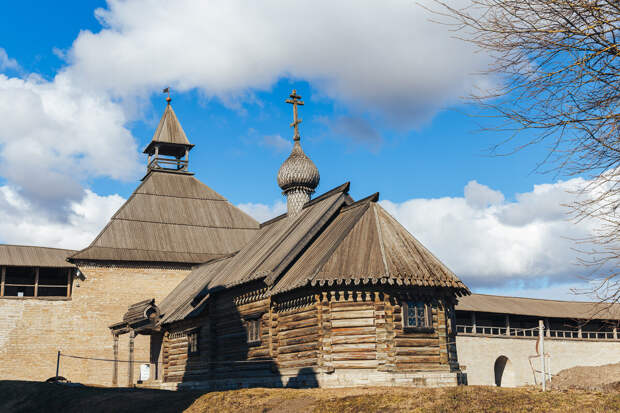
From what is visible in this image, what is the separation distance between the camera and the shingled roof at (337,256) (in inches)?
746

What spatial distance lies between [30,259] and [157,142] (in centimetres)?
1200

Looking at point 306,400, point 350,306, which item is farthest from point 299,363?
point 306,400

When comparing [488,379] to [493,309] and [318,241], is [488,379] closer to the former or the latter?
[493,309]

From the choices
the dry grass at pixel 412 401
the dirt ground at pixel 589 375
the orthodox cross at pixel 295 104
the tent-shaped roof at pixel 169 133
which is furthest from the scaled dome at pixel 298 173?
the dirt ground at pixel 589 375

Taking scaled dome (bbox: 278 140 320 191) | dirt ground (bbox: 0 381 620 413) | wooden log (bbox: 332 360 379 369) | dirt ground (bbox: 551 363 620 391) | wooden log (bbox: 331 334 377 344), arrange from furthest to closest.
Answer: dirt ground (bbox: 551 363 620 391) → scaled dome (bbox: 278 140 320 191) → wooden log (bbox: 331 334 377 344) → wooden log (bbox: 332 360 379 369) → dirt ground (bbox: 0 381 620 413)

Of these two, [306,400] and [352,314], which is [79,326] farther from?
[306,400]

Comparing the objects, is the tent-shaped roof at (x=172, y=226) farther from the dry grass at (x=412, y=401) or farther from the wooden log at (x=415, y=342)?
the dry grass at (x=412, y=401)

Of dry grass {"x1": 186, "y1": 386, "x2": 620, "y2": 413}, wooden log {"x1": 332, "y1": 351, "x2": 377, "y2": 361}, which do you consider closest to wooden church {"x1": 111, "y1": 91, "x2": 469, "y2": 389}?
wooden log {"x1": 332, "y1": 351, "x2": 377, "y2": 361}

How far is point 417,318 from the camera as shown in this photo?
63.2ft

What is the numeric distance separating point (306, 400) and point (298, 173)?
1651cm

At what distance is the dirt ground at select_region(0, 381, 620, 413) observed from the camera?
408 inches

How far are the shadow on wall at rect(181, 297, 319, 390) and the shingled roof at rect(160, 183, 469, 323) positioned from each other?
117 centimetres

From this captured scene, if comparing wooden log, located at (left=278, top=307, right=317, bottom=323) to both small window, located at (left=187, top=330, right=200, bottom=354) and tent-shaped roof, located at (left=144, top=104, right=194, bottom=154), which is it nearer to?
small window, located at (left=187, top=330, right=200, bottom=354)

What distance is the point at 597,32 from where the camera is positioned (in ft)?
25.6
